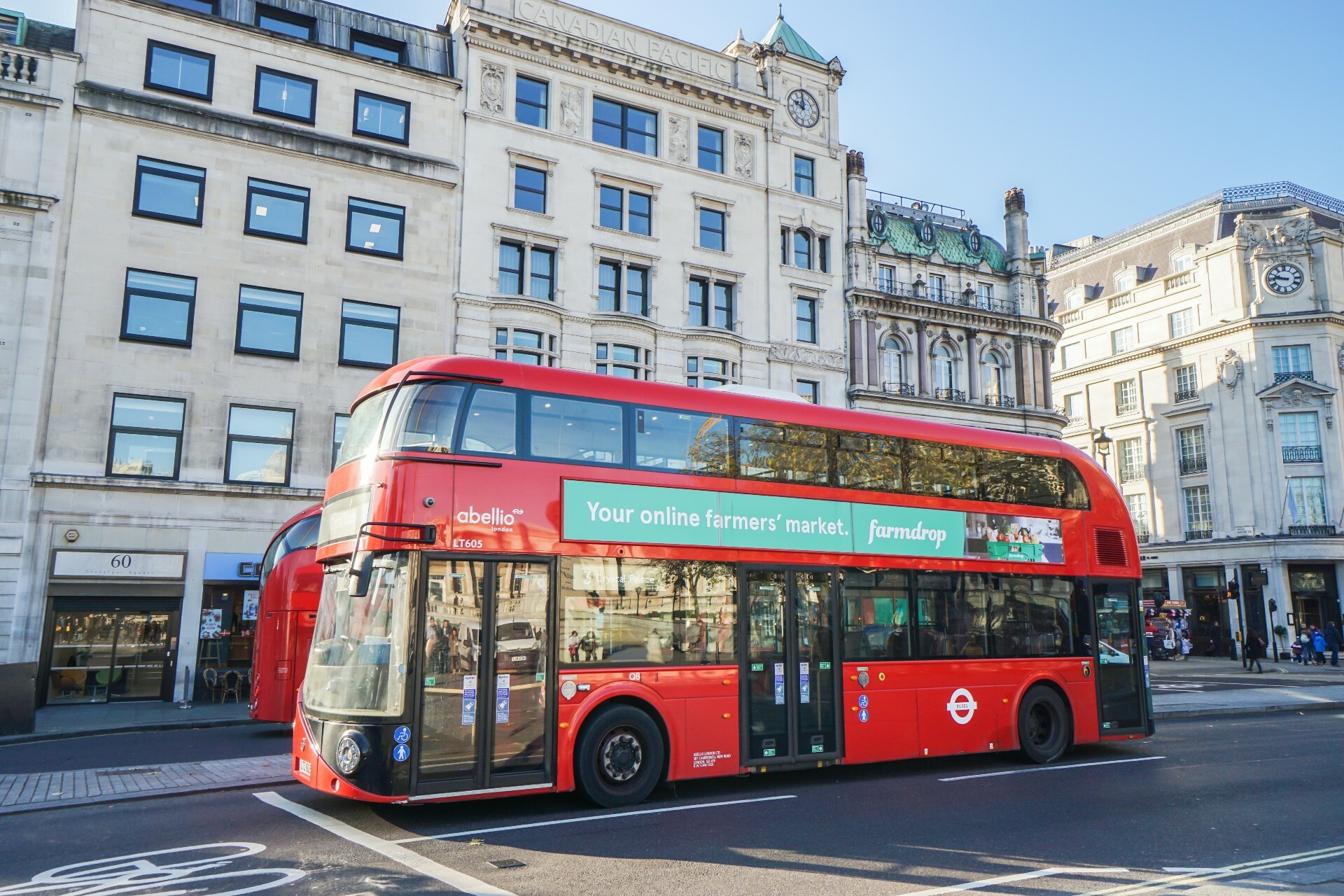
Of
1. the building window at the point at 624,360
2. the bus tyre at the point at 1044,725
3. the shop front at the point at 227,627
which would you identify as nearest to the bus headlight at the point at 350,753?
the bus tyre at the point at 1044,725

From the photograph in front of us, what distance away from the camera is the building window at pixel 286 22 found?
2772cm

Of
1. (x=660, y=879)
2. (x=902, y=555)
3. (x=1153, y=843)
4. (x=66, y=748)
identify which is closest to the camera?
(x=660, y=879)

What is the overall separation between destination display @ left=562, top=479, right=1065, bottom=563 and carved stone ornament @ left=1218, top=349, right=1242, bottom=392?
43.7 m

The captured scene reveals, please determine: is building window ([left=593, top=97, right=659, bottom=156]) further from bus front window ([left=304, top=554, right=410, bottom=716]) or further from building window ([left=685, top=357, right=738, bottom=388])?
bus front window ([left=304, top=554, right=410, bottom=716])

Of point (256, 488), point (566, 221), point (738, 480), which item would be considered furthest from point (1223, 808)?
point (566, 221)

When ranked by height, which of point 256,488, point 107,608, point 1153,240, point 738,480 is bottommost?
point 107,608

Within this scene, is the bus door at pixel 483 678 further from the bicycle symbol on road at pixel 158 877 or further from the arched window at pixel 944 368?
the arched window at pixel 944 368

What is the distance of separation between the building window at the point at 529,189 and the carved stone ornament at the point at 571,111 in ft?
5.90

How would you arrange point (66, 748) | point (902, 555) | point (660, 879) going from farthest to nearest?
point (66, 748)
point (902, 555)
point (660, 879)

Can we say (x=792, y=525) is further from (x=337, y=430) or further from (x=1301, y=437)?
(x=1301, y=437)

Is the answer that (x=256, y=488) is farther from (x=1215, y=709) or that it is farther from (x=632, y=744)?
(x=1215, y=709)

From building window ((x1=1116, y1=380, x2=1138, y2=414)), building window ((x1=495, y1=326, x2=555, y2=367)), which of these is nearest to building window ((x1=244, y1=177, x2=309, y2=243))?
building window ((x1=495, y1=326, x2=555, y2=367))

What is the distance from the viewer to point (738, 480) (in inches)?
442

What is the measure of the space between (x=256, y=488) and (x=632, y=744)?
1795 centimetres
